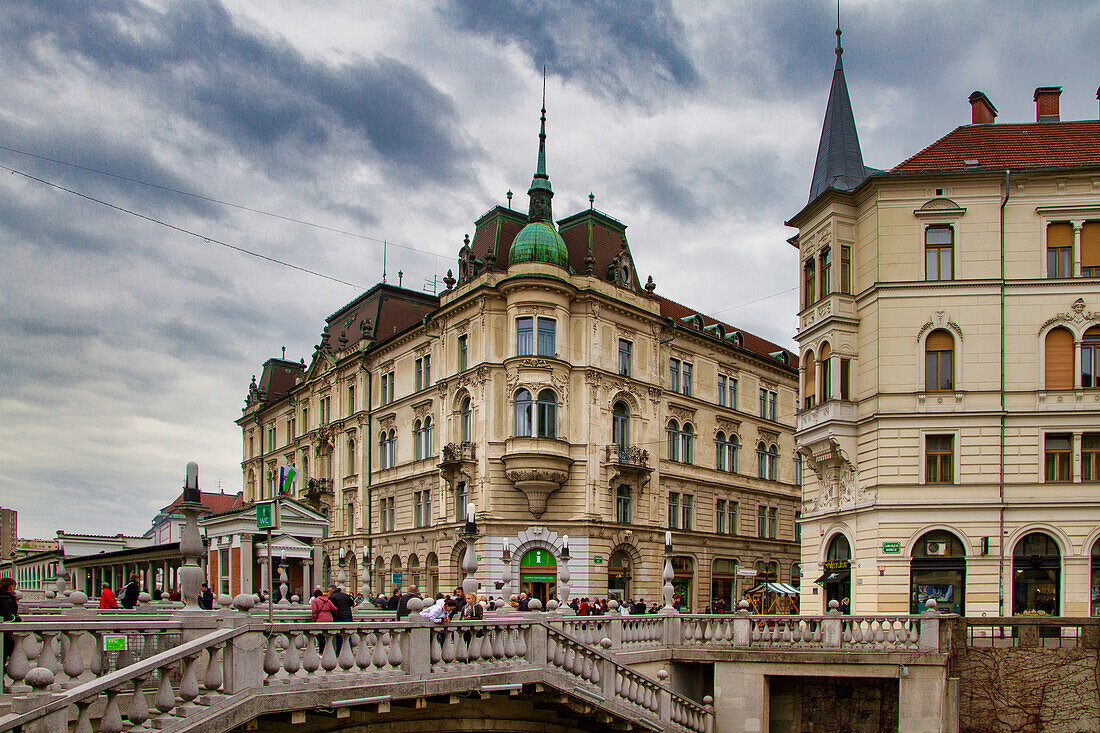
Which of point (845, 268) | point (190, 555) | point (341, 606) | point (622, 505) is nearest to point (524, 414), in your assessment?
point (622, 505)

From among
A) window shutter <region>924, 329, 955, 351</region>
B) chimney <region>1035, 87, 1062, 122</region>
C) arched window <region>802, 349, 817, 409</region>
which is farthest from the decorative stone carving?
chimney <region>1035, 87, 1062, 122</region>

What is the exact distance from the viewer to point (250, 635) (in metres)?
11.4

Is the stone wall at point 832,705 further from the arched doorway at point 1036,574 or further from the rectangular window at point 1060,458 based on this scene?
the rectangular window at point 1060,458

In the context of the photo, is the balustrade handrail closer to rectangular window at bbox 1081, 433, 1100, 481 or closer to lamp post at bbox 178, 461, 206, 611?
lamp post at bbox 178, 461, 206, 611

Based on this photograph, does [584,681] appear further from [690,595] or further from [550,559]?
[690,595]

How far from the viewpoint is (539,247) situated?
43.0m

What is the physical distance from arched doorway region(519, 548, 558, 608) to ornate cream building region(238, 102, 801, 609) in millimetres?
87

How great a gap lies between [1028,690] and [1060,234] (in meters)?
14.4

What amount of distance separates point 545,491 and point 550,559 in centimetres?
306

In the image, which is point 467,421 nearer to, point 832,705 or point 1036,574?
point 1036,574

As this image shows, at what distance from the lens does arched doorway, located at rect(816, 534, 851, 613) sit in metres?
29.7

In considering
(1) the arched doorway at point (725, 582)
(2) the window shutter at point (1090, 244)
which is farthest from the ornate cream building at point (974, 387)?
(1) the arched doorway at point (725, 582)

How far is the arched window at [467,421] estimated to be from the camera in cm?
4388

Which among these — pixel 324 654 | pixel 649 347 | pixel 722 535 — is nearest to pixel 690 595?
pixel 722 535
